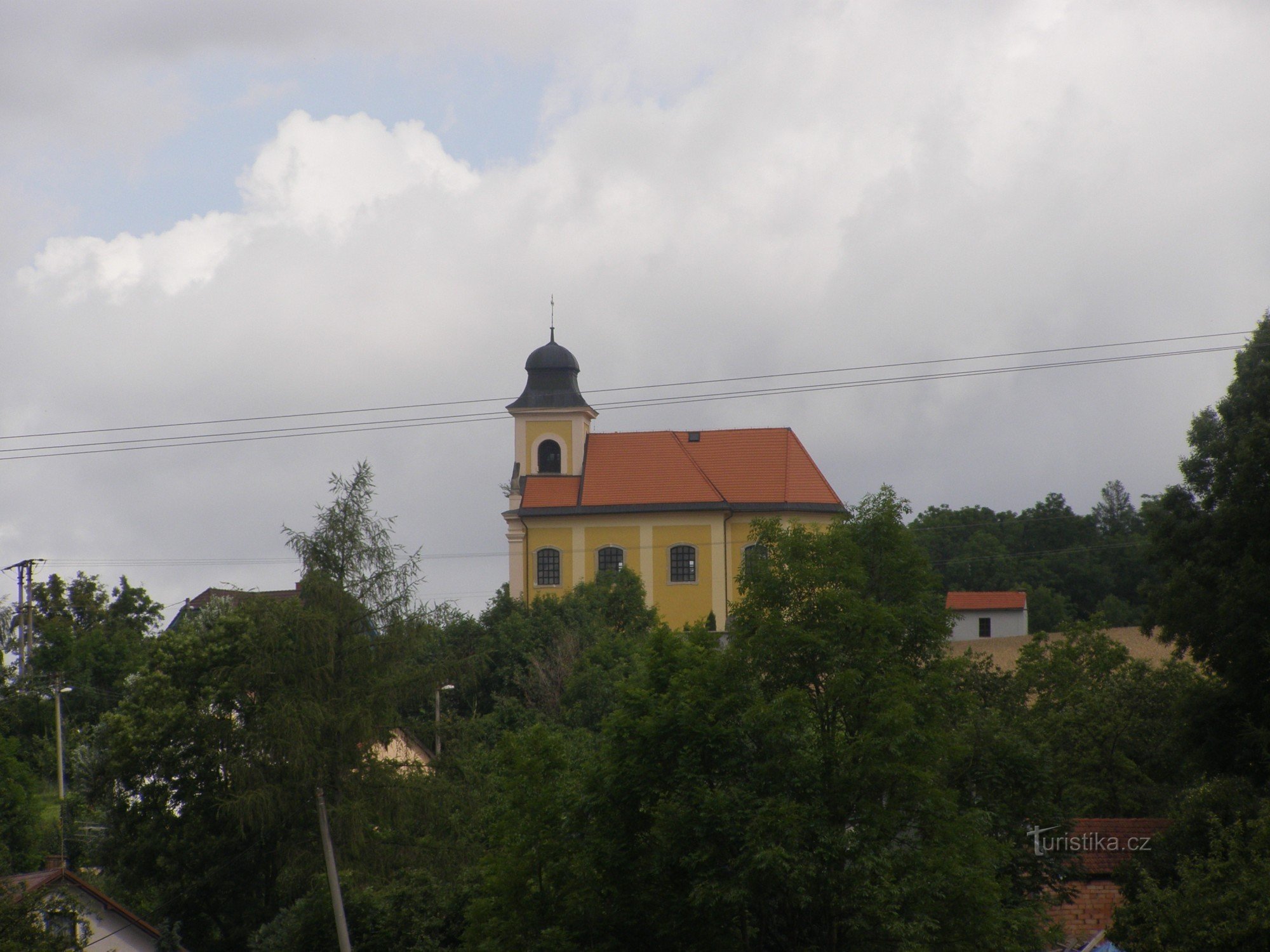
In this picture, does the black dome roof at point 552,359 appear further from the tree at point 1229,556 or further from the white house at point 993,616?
the tree at point 1229,556

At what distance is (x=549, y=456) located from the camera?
62156mm

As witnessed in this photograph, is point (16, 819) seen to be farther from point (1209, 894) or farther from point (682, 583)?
point (1209, 894)

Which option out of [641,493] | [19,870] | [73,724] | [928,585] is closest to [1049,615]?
[641,493]

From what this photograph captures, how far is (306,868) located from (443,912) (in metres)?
2.55

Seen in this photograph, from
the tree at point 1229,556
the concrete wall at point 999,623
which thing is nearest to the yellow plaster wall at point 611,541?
the concrete wall at point 999,623

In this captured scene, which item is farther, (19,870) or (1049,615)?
(1049,615)

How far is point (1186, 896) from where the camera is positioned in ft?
58.7

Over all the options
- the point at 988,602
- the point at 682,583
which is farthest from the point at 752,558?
the point at 988,602

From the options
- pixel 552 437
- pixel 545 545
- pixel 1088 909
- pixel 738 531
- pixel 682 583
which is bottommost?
pixel 1088 909

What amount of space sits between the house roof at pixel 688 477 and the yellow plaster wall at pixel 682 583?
3.62 ft

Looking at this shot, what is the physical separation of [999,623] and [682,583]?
1678 centimetres

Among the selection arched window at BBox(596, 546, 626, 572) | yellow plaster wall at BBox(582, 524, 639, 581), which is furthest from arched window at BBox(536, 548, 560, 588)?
arched window at BBox(596, 546, 626, 572)

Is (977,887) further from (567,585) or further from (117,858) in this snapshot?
(567,585)

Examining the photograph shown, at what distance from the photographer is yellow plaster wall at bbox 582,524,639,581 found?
59.8 m
